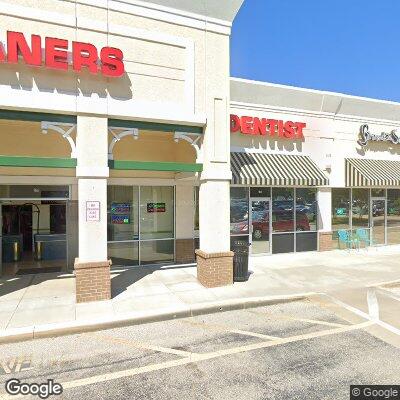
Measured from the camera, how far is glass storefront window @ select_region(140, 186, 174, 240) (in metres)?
12.2

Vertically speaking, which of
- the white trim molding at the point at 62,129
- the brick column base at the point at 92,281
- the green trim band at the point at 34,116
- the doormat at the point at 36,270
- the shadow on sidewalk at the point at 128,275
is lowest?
the shadow on sidewalk at the point at 128,275

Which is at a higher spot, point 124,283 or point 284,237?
point 284,237

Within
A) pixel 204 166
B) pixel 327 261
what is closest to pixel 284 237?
pixel 327 261

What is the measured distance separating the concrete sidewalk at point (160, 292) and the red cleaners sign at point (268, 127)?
5.33 meters

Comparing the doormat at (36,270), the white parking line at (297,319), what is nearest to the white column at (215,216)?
the white parking line at (297,319)

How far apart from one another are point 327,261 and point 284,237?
2.13 meters

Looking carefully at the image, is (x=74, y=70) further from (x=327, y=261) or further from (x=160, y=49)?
(x=327, y=261)

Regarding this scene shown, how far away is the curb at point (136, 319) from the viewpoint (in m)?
6.18

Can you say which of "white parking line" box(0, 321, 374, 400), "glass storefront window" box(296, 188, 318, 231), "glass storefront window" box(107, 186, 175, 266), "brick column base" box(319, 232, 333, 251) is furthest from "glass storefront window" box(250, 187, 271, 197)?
"white parking line" box(0, 321, 374, 400)

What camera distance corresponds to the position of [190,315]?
736 cm

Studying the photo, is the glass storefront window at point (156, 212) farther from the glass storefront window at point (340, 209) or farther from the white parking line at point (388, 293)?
the glass storefront window at point (340, 209)

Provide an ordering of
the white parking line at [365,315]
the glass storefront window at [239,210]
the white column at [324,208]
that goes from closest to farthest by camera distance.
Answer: the white parking line at [365,315] → the glass storefront window at [239,210] → the white column at [324,208]

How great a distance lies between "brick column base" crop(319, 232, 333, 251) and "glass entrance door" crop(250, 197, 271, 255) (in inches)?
104

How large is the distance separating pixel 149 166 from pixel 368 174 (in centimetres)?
1086
